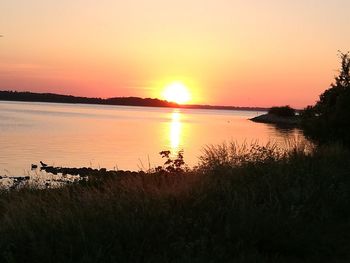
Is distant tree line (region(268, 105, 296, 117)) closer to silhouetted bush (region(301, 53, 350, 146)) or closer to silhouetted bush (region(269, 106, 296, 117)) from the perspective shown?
silhouetted bush (region(269, 106, 296, 117))

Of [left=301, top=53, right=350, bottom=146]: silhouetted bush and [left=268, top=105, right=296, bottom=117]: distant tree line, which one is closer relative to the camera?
[left=301, top=53, right=350, bottom=146]: silhouetted bush

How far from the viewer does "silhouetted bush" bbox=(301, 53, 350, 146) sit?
1997 cm

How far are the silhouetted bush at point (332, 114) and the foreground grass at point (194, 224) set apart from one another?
10507 mm

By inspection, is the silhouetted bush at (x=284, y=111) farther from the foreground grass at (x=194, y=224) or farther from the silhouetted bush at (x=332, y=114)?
the foreground grass at (x=194, y=224)

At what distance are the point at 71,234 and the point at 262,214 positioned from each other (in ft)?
9.25

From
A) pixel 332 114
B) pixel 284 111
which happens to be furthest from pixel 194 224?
pixel 284 111

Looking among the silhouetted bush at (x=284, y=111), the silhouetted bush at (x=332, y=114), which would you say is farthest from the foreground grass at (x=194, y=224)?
the silhouetted bush at (x=284, y=111)

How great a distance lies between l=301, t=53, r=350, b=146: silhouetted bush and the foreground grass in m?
10.5

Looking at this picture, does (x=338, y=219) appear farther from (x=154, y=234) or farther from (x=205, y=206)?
(x=154, y=234)

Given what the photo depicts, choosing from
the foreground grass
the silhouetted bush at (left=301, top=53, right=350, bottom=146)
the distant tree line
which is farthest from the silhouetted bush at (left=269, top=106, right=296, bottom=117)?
the foreground grass

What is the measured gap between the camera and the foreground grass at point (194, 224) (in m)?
6.11

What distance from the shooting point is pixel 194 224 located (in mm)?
6926

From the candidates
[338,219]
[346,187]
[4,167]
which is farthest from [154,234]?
[4,167]

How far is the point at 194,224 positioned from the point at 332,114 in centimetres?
1499
